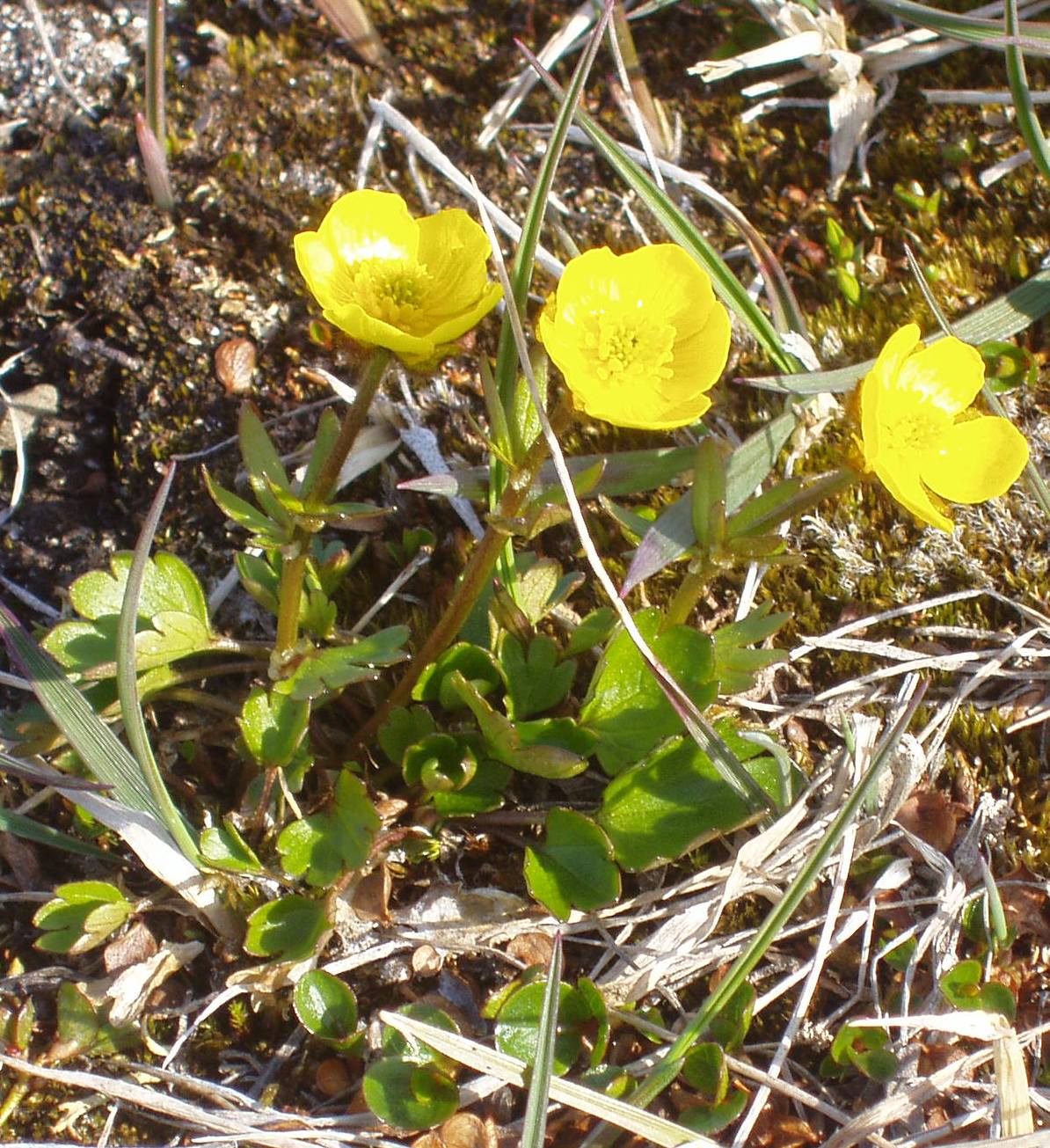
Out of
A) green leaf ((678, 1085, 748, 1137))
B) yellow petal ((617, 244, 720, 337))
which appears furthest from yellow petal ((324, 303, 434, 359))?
green leaf ((678, 1085, 748, 1137))

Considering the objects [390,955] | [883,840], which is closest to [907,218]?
[883,840]

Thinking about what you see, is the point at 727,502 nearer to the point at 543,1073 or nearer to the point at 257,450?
the point at 257,450

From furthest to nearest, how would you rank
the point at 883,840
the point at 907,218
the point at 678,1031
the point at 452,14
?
the point at 452,14 → the point at 907,218 → the point at 883,840 → the point at 678,1031

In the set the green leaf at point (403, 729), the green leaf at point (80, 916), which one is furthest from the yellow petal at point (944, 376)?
the green leaf at point (80, 916)

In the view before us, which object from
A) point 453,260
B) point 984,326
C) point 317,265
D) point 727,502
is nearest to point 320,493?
point 317,265

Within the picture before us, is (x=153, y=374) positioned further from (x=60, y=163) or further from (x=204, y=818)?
(x=204, y=818)

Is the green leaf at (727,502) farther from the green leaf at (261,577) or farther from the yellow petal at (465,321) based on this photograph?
the green leaf at (261,577)
